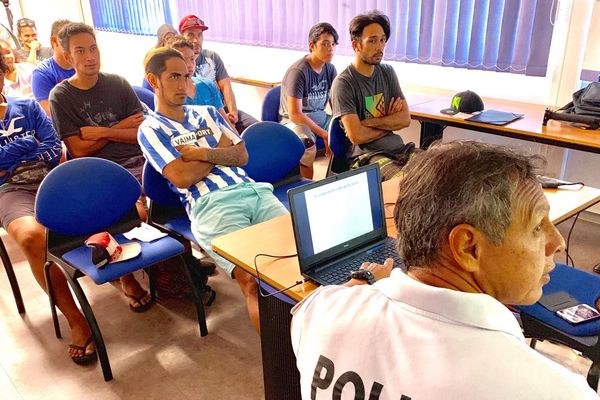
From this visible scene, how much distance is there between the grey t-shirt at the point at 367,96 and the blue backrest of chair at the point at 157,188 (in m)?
1.09

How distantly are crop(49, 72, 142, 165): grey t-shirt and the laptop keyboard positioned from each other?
6.11 ft

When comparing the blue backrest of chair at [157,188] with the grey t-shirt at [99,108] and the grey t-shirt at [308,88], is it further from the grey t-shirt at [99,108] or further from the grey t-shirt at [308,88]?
the grey t-shirt at [308,88]

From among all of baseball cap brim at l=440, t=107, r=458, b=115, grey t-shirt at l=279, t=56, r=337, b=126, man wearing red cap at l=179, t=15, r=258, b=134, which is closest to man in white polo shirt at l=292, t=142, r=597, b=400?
baseball cap brim at l=440, t=107, r=458, b=115

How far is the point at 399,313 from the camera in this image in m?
0.78

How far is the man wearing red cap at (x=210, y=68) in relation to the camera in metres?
4.05

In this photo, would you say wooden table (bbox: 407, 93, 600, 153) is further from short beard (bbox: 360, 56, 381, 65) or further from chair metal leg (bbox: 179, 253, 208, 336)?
chair metal leg (bbox: 179, 253, 208, 336)

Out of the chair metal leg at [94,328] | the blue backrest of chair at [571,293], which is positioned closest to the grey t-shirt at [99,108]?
the chair metal leg at [94,328]

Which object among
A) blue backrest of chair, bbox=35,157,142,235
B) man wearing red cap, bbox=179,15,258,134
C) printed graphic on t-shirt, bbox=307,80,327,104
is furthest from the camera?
man wearing red cap, bbox=179,15,258,134

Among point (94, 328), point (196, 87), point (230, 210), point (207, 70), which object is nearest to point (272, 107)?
point (196, 87)

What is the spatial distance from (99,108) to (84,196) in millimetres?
850

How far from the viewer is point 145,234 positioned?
7.68 ft

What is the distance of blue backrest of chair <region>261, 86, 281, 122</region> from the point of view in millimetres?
3873

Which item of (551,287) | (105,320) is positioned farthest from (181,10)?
(551,287)

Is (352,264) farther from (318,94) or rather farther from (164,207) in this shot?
(318,94)
